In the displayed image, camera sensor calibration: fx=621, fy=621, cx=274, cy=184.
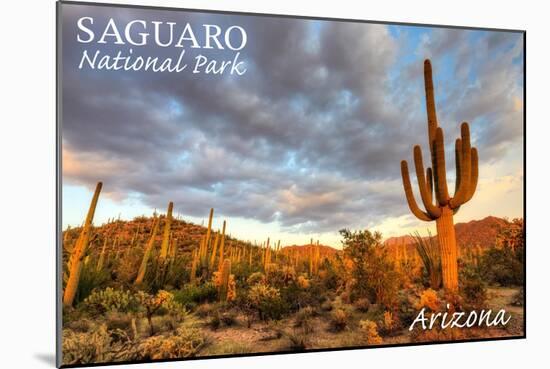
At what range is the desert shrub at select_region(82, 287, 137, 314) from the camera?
307 inches

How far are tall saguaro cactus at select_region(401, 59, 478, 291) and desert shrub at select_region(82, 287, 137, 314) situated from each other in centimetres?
416

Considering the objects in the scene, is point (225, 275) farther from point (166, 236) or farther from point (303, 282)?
point (303, 282)

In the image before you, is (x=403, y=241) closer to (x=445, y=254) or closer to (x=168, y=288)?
(x=445, y=254)

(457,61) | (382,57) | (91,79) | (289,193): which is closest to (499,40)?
(457,61)

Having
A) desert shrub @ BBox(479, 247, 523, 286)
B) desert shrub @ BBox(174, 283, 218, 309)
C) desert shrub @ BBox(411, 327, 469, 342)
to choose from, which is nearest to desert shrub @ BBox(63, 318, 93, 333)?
desert shrub @ BBox(174, 283, 218, 309)

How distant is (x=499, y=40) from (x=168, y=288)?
6.11m

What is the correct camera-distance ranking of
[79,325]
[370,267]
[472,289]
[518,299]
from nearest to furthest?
[79,325] → [370,267] → [472,289] → [518,299]

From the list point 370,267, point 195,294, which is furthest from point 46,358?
point 370,267

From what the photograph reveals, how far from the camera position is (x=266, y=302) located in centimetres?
845

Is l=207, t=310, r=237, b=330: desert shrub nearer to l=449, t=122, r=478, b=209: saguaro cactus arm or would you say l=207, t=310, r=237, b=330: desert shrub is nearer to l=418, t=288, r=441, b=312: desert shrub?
l=418, t=288, r=441, b=312: desert shrub

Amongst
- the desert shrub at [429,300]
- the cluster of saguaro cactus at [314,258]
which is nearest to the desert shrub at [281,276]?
the cluster of saguaro cactus at [314,258]

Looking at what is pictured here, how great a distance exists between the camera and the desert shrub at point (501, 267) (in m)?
9.40

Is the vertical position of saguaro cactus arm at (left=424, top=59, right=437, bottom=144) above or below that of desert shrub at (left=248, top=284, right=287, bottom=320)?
above

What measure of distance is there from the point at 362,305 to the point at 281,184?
2090 millimetres
